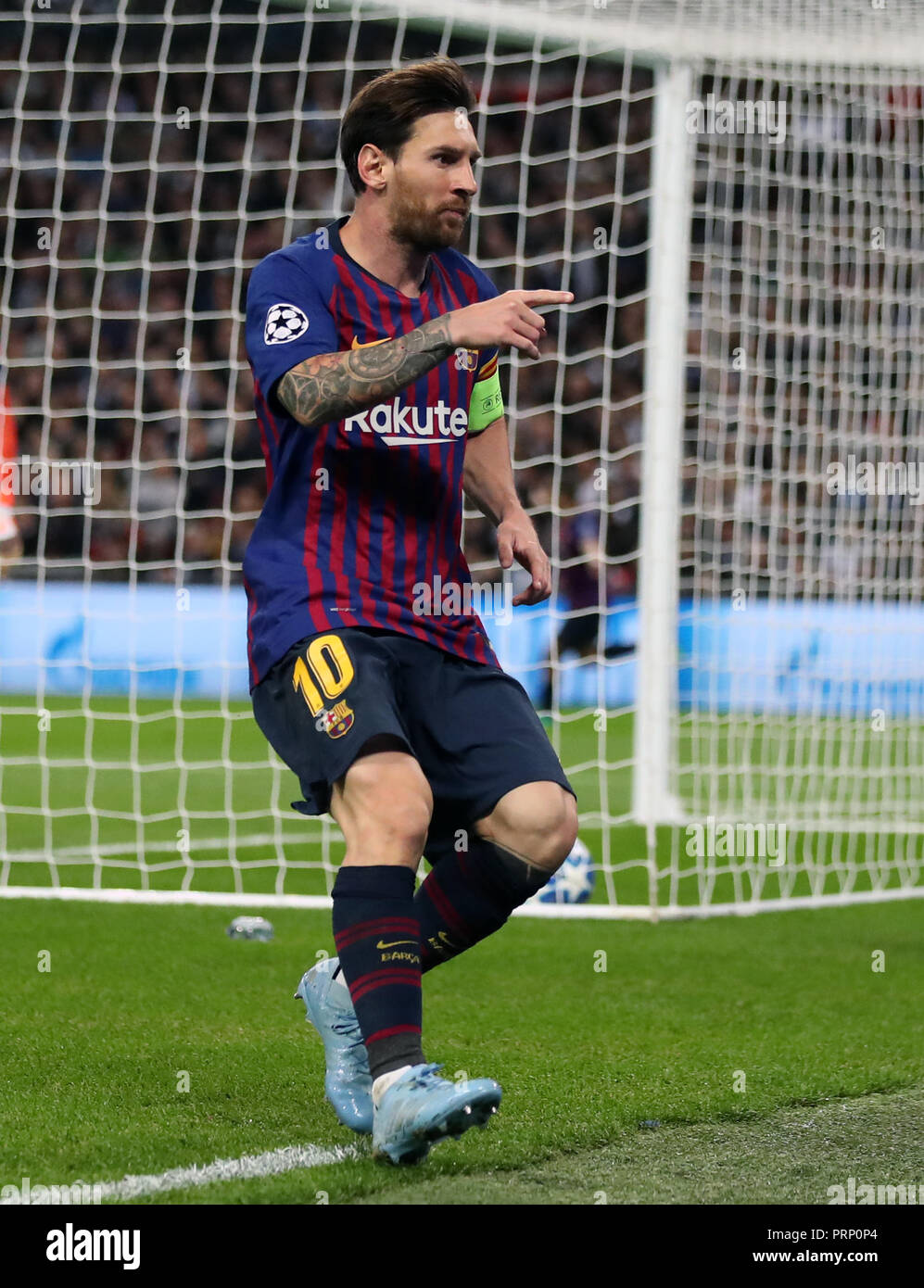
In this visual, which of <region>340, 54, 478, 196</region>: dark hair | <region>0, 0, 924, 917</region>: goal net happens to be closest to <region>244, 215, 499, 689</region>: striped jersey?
<region>340, 54, 478, 196</region>: dark hair

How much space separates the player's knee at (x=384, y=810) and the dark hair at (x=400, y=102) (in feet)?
3.43

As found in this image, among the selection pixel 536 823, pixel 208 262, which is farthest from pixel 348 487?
pixel 208 262

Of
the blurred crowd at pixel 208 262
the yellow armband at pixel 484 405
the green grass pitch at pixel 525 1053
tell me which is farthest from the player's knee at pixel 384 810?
the blurred crowd at pixel 208 262

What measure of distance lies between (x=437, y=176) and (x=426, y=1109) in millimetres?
1627

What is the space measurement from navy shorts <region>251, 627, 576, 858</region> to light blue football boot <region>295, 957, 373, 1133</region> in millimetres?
355

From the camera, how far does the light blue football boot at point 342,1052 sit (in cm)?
330

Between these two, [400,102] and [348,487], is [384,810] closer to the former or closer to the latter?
[348,487]

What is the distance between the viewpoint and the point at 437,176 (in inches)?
128

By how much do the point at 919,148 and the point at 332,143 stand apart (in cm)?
621

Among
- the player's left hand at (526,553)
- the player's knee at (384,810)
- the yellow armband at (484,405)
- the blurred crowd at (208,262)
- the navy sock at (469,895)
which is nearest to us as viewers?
the player's knee at (384,810)

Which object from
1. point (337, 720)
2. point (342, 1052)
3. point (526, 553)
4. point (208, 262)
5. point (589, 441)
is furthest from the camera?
point (589, 441)

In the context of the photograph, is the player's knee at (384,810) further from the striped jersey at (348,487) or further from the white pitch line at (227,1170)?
the white pitch line at (227,1170)

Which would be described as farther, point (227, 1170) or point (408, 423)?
point (408, 423)
